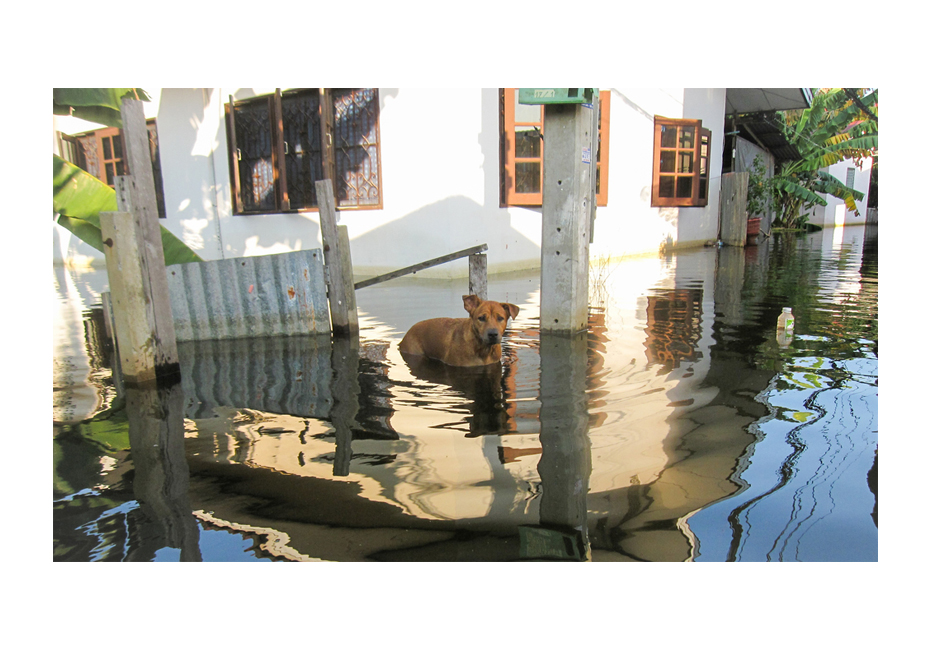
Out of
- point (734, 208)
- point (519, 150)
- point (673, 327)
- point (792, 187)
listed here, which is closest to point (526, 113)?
point (519, 150)

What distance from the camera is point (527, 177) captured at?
10.5 m

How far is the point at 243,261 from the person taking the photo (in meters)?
6.21

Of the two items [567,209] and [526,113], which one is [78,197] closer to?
[567,209]

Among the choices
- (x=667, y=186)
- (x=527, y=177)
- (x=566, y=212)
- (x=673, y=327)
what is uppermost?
(x=667, y=186)

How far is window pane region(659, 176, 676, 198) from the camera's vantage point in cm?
1441

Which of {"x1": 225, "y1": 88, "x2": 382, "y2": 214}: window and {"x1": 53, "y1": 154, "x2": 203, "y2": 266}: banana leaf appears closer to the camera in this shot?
{"x1": 53, "y1": 154, "x2": 203, "y2": 266}: banana leaf

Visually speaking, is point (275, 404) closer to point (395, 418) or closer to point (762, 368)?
point (395, 418)

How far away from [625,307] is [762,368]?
3.10m

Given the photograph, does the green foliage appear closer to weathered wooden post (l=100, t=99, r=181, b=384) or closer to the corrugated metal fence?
the corrugated metal fence

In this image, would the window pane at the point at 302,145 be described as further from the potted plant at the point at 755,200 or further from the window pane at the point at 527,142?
the potted plant at the point at 755,200

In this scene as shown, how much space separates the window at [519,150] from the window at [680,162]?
4.62m

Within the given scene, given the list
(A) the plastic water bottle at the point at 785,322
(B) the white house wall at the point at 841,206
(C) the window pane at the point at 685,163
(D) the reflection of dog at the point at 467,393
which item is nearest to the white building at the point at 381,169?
(C) the window pane at the point at 685,163

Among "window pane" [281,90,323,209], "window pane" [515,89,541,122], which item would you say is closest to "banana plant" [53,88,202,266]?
"window pane" [281,90,323,209]

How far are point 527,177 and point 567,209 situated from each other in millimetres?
4795
